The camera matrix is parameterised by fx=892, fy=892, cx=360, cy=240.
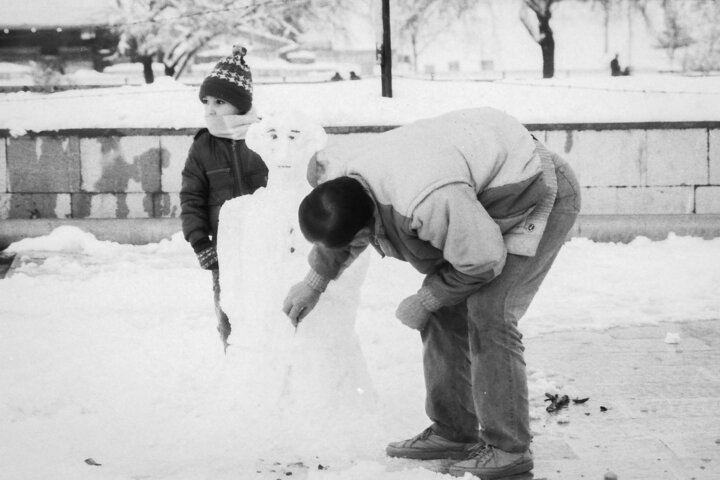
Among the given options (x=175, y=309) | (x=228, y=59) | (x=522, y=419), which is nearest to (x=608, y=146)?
(x=175, y=309)

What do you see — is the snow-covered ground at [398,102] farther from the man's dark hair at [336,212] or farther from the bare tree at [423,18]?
the man's dark hair at [336,212]

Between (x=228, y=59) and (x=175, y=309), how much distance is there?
2.38 meters

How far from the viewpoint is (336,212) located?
2936mm

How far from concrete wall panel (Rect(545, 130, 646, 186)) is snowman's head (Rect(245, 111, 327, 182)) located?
608 cm

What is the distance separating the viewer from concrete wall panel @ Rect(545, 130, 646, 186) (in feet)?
31.9

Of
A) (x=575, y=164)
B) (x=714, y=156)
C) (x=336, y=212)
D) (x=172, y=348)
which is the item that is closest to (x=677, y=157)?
(x=714, y=156)

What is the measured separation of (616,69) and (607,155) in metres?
2.60

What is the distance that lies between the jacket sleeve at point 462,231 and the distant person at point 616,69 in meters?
9.41

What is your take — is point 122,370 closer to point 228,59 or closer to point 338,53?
point 228,59

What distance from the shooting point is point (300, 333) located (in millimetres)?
4012

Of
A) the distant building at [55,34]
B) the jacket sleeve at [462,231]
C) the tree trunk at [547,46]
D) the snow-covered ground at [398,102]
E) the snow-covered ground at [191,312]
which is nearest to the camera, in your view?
the jacket sleeve at [462,231]

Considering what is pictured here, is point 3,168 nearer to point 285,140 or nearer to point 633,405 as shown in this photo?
point 285,140

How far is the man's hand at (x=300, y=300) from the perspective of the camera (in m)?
3.57

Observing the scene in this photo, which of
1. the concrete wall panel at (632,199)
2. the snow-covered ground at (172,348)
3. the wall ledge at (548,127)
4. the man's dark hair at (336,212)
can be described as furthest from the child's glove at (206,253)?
the concrete wall panel at (632,199)
